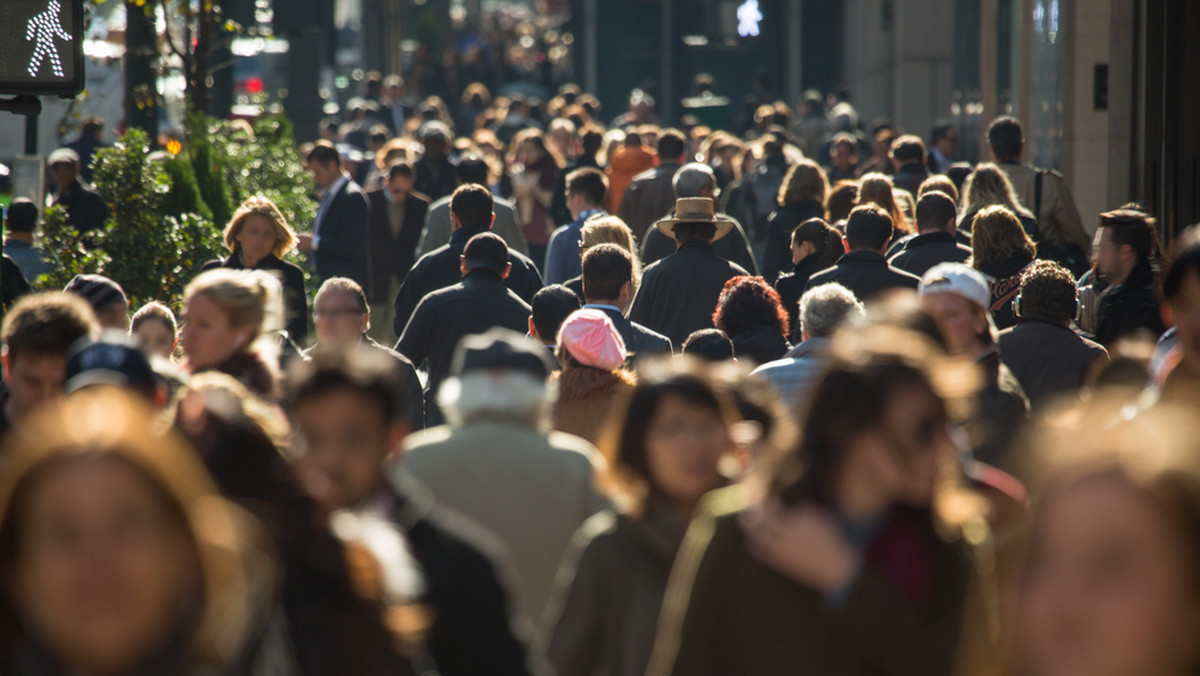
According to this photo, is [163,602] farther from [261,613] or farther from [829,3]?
[829,3]

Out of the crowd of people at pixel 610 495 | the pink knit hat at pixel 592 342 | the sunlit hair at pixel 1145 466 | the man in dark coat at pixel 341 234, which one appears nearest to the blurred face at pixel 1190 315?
the crowd of people at pixel 610 495

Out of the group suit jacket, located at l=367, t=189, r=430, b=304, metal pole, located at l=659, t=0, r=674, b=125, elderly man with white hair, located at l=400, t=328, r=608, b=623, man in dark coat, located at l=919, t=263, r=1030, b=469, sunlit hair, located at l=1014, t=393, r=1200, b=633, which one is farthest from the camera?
metal pole, located at l=659, t=0, r=674, b=125

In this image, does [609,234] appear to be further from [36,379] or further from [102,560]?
[102,560]

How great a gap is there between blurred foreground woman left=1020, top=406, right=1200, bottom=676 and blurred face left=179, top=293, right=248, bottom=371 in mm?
3991

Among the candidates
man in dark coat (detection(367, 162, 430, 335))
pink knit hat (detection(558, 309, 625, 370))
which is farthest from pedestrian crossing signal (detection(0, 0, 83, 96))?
man in dark coat (detection(367, 162, 430, 335))

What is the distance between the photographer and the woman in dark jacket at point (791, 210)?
12.8m

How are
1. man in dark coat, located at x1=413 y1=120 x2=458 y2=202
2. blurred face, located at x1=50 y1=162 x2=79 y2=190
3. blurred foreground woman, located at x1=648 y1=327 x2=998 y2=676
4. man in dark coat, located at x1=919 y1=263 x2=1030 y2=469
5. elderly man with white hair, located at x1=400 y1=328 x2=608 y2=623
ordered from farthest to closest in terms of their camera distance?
man in dark coat, located at x1=413 y1=120 x2=458 y2=202, blurred face, located at x1=50 y1=162 x2=79 y2=190, man in dark coat, located at x1=919 y1=263 x2=1030 y2=469, elderly man with white hair, located at x1=400 y1=328 x2=608 y2=623, blurred foreground woman, located at x1=648 y1=327 x2=998 y2=676

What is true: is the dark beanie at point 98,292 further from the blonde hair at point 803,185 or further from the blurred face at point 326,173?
the blurred face at point 326,173

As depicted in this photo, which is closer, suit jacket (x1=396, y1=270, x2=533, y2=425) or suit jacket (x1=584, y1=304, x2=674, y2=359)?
suit jacket (x1=584, y1=304, x2=674, y2=359)

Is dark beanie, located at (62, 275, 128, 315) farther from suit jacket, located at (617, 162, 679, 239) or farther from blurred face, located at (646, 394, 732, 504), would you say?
suit jacket, located at (617, 162, 679, 239)

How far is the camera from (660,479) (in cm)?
413

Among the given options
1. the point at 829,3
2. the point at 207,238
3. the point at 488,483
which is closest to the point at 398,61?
the point at 829,3

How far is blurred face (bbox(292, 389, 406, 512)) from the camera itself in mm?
3479

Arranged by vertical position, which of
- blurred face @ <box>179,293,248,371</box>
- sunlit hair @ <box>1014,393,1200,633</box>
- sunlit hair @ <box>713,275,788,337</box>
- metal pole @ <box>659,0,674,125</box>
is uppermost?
metal pole @ <box>659,0,674,125</box>
